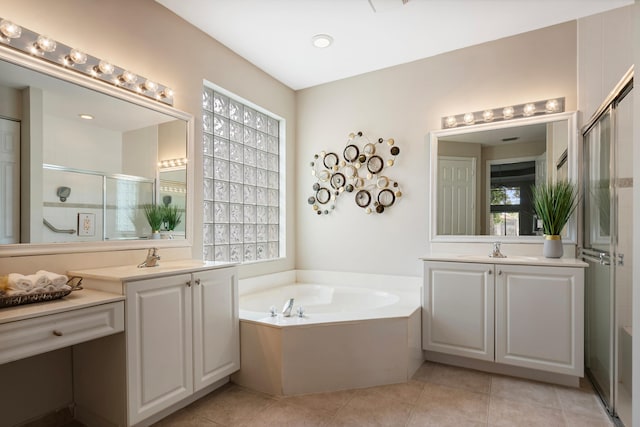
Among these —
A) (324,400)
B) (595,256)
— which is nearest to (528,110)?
(595,256)

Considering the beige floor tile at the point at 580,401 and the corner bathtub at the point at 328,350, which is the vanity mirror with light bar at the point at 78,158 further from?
the beige floor tile at the point at 580,401

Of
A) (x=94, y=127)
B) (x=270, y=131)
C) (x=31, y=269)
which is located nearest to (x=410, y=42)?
(x=270, y=131)

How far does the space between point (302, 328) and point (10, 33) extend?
85.2 inches

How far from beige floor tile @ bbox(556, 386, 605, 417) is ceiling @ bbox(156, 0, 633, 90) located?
262 cm

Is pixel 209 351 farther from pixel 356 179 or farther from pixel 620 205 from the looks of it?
pixel 620 205

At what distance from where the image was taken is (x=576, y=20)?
2.59 meters

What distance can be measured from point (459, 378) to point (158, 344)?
2003 mm

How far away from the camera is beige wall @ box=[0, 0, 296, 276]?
1.79m

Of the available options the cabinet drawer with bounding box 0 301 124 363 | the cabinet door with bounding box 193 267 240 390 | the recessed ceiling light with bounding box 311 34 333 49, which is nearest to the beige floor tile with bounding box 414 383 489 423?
the cabinet door with bounding box 193 267 240 390

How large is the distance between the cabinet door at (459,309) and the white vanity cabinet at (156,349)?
5.06 ft

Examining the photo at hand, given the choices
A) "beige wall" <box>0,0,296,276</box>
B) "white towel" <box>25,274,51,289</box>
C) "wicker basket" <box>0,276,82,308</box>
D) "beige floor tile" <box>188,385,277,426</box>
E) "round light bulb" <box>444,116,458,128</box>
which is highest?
"beige wall" <box>0,0,296,276</box>

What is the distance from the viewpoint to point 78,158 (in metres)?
1.91

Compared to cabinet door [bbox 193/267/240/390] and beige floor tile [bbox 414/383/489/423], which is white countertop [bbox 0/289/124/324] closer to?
cabinet door [bbox 193/267/240/390]

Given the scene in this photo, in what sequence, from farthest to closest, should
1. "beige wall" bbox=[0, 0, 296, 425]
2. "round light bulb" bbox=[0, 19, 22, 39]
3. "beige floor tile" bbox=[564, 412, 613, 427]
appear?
"beige floor tile" bbox=[564, 412, 613, 427] → "beige wall" bbox=[0, 0, 296, 425] → "round light bulb" bbox=[0, 19, 22, 39]
